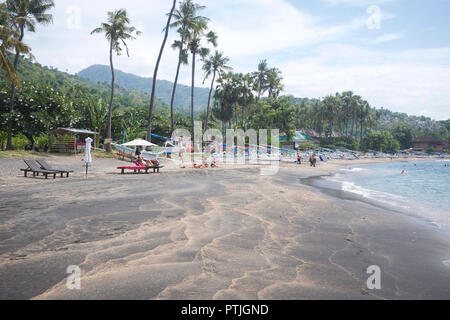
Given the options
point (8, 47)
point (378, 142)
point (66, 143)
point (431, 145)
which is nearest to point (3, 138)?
point (66, 143)

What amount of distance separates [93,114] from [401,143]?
10634 centimetres

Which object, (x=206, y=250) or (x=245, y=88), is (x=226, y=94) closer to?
(x=245, y=88)

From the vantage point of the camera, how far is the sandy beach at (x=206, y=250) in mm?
3641

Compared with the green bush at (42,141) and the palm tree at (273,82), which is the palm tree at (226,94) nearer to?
the palm tree at (273,82)

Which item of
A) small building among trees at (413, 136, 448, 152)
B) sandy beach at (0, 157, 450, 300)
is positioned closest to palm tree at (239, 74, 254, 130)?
sandy beach at (0, 157, 450, 300)

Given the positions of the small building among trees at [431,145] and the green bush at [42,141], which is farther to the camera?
the small building among trees at [431,145]

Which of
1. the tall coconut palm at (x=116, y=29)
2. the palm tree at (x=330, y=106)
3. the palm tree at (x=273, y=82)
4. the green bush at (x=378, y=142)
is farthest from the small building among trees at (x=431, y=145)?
the tall coconut palm at (x=116, y=29)

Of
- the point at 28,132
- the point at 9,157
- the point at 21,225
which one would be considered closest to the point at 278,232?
the point at 21,225

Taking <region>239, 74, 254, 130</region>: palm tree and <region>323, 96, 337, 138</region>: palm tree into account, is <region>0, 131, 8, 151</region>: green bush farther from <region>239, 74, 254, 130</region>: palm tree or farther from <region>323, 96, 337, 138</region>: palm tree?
<region>323, 96, 337, 138</region>: palm tree

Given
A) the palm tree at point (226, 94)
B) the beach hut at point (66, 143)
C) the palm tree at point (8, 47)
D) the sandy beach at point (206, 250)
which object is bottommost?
the sandy beach at point (206, 250)

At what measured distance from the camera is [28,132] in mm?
24781

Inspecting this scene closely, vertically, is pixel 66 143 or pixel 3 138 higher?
pixel 3 138

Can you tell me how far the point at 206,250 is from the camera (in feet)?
16.3

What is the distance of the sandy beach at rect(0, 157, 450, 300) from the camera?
364cm
